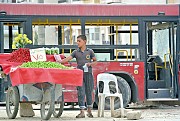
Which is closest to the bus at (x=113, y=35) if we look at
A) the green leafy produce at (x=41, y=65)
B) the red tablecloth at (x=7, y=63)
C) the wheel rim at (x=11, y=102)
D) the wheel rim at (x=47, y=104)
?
the red tablecloth at (x=7, y=63)

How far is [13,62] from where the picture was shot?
16422 millimetres

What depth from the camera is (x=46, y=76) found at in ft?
50.7

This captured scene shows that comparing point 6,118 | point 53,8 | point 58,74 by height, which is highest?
point 53,8

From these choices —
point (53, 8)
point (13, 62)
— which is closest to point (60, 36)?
point (53, 8)

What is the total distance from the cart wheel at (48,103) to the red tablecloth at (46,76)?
323 mm

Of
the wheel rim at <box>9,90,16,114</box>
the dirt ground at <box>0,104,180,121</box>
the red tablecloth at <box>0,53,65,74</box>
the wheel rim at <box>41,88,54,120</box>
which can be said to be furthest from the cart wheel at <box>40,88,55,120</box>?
the red tablecloth at <box>0,53,65,74</box>

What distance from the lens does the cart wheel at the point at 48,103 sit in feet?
51.2

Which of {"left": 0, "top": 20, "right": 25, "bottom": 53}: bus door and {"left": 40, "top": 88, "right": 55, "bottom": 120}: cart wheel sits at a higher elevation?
{"left": 0, "top": 20, "right": 25, "bottom": 53}: bus door

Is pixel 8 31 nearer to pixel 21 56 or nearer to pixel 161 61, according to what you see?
pixel 21 56

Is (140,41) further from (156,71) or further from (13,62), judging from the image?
(13,62)

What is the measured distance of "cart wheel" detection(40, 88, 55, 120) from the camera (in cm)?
1559

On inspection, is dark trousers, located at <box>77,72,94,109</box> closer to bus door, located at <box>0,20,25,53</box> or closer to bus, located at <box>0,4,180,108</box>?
bus, located at <box>0,4,180,108</box>

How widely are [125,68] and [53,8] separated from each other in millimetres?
2563

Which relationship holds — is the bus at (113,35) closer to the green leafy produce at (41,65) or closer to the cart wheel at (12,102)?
the cart wheel at (12,102)
